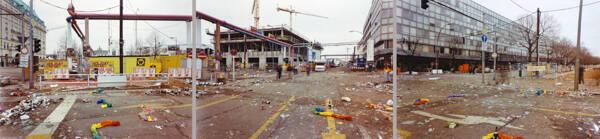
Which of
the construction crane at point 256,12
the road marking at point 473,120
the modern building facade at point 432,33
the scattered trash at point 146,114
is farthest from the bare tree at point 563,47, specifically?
the construction crane at point 256,12

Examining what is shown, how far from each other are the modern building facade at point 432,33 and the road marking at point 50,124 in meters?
30.6

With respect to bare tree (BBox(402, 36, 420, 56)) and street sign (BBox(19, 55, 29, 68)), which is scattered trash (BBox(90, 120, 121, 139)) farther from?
bare tree (BBox(402, 36, 420, 56))

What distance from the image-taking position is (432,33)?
5034cm

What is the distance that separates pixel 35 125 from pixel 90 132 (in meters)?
1.69

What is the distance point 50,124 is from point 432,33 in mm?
53333

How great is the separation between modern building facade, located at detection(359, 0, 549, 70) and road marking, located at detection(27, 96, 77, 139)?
30.6 meters

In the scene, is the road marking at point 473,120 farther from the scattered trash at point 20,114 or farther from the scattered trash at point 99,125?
the scattered trash at point 20,114

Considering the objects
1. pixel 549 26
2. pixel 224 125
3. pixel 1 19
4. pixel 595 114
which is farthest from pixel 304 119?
pixel 1 19

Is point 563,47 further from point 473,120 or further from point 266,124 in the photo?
point 266,124

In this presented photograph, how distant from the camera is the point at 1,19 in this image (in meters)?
58.0

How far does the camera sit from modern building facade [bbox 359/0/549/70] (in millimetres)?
44125

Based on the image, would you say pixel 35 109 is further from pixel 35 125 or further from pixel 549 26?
pixel 549 26

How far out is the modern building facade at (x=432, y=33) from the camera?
44125mm

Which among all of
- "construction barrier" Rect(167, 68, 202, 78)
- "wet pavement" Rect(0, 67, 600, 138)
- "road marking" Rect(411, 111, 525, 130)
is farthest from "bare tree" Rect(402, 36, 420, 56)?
"road marking" Rect(411, 111, 525, 130)
